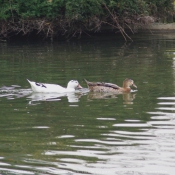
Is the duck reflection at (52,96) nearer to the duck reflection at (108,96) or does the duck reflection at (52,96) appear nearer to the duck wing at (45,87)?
the duck wing at (45,87)

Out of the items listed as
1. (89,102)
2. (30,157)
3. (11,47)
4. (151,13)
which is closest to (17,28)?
(11,47)

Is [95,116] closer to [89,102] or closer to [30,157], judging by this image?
[89,102]

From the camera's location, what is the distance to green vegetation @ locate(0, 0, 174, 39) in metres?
32.9

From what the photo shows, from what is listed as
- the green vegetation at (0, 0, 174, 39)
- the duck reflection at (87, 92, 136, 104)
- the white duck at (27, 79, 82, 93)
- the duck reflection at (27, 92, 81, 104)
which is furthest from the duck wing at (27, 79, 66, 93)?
the green vegetation at (0, 0, 174, 39)

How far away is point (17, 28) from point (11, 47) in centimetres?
337

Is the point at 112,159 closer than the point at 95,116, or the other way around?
the point at 112,159

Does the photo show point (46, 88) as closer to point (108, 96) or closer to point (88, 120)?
point (108, 96)

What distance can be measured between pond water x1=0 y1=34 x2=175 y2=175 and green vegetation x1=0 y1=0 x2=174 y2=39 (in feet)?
28.7

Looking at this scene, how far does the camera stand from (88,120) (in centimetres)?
1256

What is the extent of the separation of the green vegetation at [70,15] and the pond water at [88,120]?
345 inches

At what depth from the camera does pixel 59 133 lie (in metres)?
11.4

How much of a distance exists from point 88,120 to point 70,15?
20.8 m

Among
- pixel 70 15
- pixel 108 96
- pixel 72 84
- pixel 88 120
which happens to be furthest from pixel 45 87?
pixel 70 15

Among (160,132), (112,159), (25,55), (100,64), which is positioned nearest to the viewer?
(112,159)
